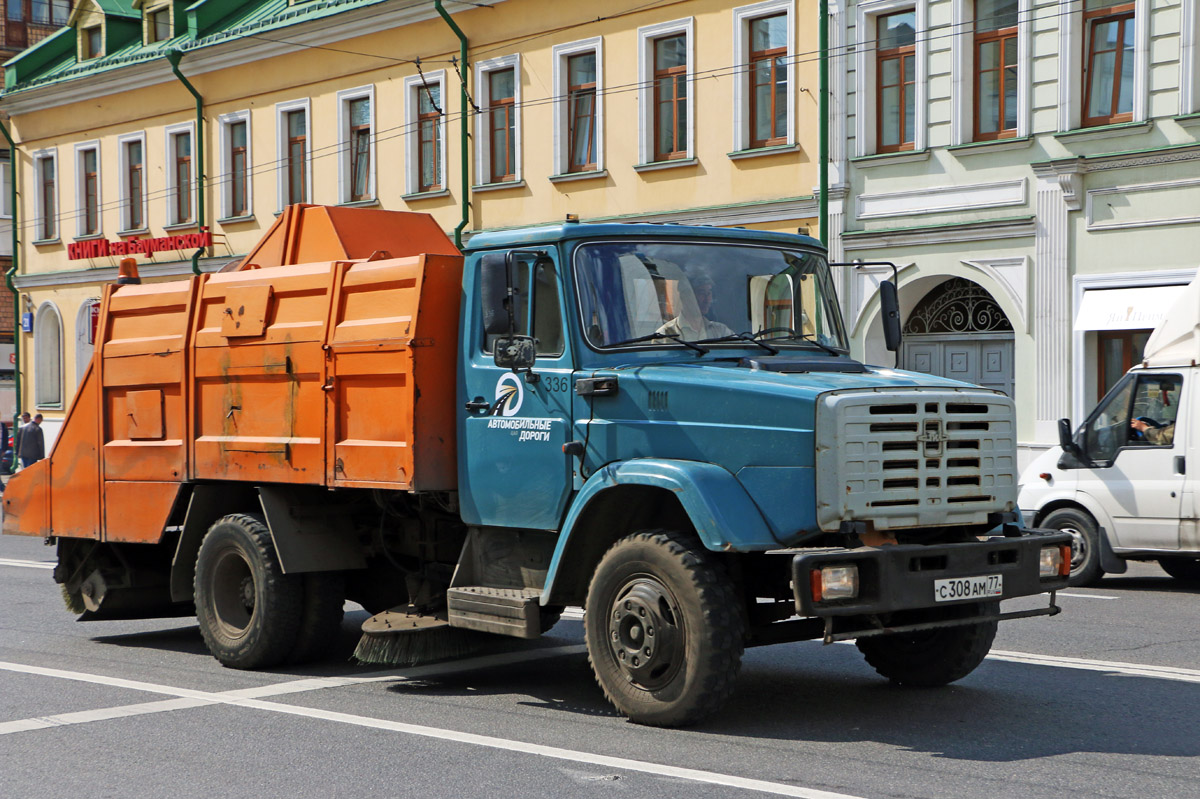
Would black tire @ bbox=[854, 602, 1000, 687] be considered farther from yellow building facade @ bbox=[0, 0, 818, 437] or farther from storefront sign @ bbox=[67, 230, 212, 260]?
storefront sign @ bbox=[67, 230, 212, 260]

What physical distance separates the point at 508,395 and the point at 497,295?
20.6 inches

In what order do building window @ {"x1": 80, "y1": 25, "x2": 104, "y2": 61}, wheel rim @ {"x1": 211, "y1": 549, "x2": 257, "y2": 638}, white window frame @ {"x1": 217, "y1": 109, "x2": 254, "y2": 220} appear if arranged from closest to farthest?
wheel rim @ {"x1": 211, "y1": 549, "x2": 257, "y2": 638}
white window frame @ {"x1": 217, "y1": 109, "x2": 254, "y2": 220}
building window @ {"x1": 80, "y1": 25, "x2": 104, "y2": 61}

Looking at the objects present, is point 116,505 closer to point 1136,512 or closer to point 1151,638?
point 1151,638

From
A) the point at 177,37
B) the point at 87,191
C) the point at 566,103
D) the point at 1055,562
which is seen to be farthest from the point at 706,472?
the point at 87,191

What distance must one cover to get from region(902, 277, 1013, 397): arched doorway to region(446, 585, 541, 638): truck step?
15.1 m

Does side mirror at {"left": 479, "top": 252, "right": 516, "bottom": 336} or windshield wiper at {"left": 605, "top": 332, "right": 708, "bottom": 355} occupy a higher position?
side mirror at {"left": 479, "top": 252, "right": 516, "bottom": 336}

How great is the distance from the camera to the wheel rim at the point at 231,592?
9.37m

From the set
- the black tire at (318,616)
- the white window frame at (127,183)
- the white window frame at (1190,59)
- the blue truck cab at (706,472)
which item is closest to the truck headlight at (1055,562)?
the blue truck cab at (706,472)

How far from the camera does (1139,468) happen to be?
13523mm

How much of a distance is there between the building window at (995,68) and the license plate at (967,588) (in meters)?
15.4

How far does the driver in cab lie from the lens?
7.79 metres

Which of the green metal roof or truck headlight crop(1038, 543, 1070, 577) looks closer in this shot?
truck headlight crop(1038, 543, 1070, 577)

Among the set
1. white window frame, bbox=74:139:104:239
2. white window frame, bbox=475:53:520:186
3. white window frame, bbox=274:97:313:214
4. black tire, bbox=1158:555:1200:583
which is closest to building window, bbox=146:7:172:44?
white window frame, bbox=74:139:104:239

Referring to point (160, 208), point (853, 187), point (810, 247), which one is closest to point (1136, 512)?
point (810, 247)
